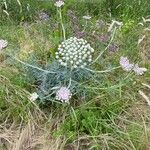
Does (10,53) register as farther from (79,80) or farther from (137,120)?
(137,120)

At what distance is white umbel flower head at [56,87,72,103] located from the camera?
3.19 m

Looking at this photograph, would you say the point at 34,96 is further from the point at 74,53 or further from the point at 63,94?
the point at 74,53

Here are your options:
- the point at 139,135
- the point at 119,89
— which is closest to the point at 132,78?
the point at 119,89

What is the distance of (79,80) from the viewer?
343cm

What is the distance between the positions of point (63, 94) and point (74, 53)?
29 cm

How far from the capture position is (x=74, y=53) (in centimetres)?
330

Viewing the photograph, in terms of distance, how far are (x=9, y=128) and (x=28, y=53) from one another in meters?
0.66

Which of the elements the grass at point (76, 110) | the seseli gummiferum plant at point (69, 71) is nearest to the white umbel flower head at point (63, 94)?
the seseli gummiferum plant at point (69, 71)

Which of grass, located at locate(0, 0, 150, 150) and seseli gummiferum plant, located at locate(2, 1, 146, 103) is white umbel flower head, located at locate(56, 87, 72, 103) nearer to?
seseli gummiferum plant, located at locate(2, 1, 146, 103)

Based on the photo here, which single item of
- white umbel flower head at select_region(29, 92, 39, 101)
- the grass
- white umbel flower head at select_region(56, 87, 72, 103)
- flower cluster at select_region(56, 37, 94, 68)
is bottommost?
the grass

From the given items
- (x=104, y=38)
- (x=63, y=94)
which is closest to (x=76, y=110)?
(x=63, y=94)

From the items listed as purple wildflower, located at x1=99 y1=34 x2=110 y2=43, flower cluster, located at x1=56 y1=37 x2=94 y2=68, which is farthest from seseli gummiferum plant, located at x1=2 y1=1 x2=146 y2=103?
purple wildflower, located at x1=99 y1=34 x2=110 y2=43

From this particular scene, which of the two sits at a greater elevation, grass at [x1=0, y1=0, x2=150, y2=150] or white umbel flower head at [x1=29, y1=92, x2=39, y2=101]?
white umbel flower head at [x1=29, y1=92, x2=39, y2=101]

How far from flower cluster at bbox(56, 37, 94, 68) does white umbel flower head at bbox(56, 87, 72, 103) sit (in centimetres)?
17
